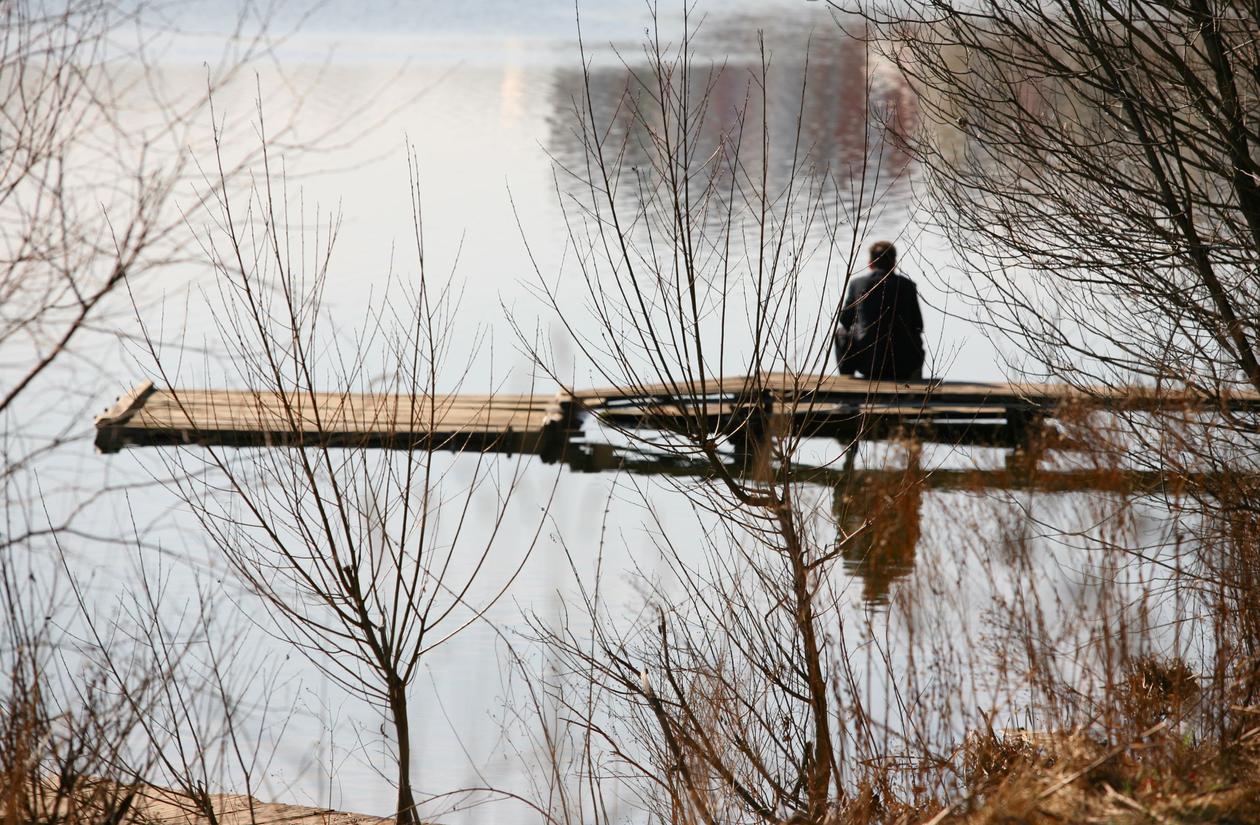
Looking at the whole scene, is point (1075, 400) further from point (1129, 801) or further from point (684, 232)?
point (1129, 801)

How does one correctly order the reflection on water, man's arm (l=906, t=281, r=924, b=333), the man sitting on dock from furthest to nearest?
man's arm (l=906, t=281, r=924, b=333) < the man sitting on dock < the reflection on water

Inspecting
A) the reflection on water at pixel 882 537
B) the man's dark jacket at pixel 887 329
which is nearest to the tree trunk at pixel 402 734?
the reflection on water at pixel 882 537

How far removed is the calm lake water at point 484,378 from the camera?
6301mm

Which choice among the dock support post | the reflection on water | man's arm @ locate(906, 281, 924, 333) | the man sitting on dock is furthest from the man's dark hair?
the dock support post

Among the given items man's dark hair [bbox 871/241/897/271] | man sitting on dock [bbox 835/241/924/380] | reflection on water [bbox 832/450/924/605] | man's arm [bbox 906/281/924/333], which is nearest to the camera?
reflection on water [bbox 832/450/924/605]

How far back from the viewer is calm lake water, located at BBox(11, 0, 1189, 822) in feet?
20.7

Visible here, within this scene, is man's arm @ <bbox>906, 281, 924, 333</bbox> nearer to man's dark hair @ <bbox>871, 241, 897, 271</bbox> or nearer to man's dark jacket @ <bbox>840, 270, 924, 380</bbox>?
man's dark jacket @ <bbox>840, 270, 924, 380</bbox>

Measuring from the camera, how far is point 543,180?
85.4ft

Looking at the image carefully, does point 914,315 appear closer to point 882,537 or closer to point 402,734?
point 882,537

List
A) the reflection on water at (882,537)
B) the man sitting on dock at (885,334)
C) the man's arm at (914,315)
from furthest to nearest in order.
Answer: the man's arm at (914,315) < the man sitting on dock at (885,334) < the reflection on water at (882,537)

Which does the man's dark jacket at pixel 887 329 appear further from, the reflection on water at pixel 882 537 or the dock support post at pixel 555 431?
the dock support post at pixel 555 431

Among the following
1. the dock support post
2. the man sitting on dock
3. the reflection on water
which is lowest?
the reflection on water

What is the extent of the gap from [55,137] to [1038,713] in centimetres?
521

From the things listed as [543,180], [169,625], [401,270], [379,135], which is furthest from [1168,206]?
[379,135]
